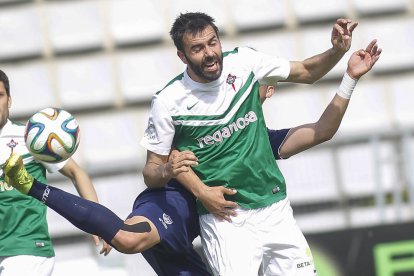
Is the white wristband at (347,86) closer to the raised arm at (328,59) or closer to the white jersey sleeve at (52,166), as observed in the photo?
the raised arm at (328,59)

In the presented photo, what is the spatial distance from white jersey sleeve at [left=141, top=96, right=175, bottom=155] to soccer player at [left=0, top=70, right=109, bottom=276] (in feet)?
3.49

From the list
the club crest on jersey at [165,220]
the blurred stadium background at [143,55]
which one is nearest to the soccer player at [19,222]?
the club crest on jersey at [165,220]

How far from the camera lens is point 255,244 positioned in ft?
21.4

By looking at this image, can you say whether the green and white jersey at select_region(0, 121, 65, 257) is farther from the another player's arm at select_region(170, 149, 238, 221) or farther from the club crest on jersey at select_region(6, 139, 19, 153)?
the another player's arm at select_region(170, 149, 238, 221)

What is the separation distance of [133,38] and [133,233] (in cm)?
518

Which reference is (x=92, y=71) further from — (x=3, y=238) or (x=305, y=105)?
(x=3, y=238)

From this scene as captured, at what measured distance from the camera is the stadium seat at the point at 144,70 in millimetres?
11203

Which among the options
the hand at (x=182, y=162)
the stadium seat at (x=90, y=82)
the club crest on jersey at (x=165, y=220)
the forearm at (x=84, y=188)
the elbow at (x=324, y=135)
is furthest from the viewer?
the stadium seat at (x=90, y=82)

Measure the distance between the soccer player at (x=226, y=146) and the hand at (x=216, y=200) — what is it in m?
0.06

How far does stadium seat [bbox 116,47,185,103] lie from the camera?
11.2 m

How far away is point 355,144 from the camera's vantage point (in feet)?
32.8

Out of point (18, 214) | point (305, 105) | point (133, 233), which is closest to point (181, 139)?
point (133, 233)

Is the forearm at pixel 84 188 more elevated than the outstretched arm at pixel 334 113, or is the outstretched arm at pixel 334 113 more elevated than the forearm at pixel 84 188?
the outstretched arm at pixel 334 113

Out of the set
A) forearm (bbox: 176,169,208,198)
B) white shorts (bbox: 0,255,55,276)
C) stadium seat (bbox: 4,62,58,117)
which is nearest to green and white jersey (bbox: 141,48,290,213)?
forearm (bbox: 176,169,208,198)
